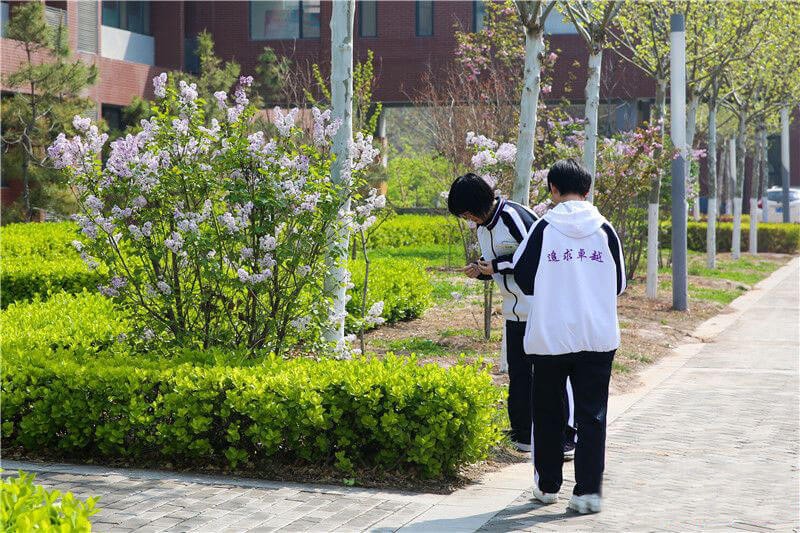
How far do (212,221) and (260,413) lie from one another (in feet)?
5.35

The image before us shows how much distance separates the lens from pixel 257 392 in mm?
6473

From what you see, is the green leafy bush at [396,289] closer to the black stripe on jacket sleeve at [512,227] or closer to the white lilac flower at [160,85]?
the white lilac flower at [160,85]

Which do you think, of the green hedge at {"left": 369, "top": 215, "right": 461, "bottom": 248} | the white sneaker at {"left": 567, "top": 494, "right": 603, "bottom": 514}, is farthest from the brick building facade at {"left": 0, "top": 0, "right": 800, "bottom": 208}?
the white sneaker at {"left": 567, "top": 494, "right": 603, "bottom": 514}

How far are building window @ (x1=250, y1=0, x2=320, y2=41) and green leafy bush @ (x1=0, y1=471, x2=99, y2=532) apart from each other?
29.8 meters

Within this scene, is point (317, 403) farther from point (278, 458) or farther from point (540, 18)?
point (540, 18)

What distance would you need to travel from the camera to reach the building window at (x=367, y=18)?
3291cm

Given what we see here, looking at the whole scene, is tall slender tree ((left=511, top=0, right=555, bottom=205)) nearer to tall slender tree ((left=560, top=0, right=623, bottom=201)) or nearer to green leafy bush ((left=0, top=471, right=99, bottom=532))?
tall slender tree ((left=560, top=0, right=623, bottom=201))

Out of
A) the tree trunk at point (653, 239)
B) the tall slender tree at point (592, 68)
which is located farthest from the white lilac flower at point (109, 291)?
the tree trunk at point (653, 239)

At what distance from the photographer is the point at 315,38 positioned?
32750 millimetres

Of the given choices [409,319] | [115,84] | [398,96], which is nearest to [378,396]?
[409,319]

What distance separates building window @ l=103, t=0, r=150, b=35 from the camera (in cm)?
3083

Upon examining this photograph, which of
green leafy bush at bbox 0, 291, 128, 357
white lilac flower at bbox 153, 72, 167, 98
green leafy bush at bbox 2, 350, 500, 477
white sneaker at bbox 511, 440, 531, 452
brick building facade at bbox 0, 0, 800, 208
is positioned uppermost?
brick building facade at bbox 0, 0, 800, 208

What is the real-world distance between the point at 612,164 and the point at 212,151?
9.30 meters

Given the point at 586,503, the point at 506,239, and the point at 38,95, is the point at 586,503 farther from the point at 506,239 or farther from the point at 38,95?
the point at 38,95
